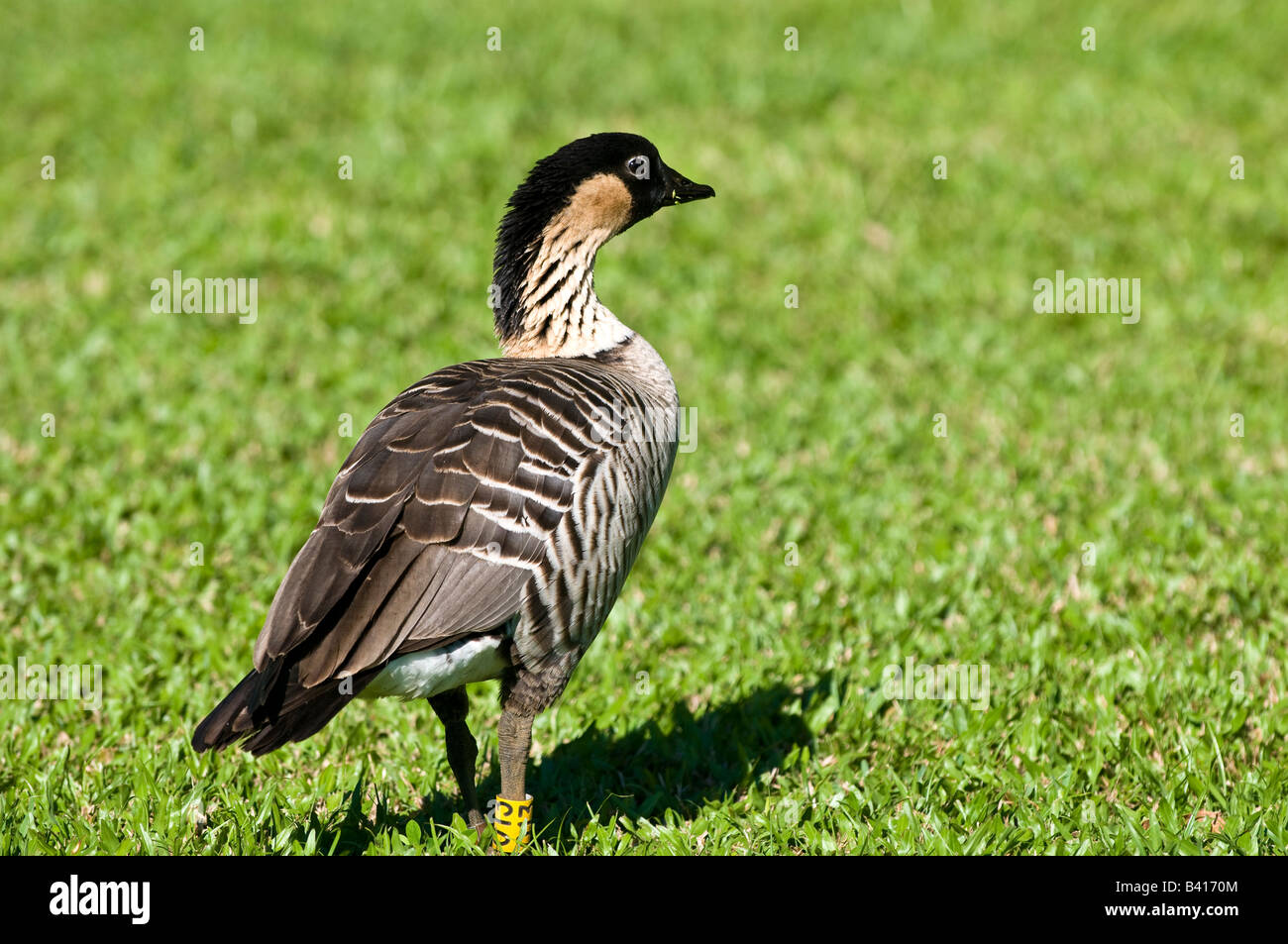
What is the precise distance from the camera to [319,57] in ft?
43.4

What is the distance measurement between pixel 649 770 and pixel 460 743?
957 millimetres

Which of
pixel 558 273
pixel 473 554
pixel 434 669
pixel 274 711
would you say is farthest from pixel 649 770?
pixel 558 273

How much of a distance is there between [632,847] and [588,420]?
1.45 m

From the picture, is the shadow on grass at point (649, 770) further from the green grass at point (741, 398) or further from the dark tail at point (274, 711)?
the dark tail at point (274, 711)

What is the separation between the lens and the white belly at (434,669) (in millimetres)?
3824

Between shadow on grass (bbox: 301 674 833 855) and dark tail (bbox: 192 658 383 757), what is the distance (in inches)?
31.4

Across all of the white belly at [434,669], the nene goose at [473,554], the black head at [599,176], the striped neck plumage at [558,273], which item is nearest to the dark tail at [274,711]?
the nene goose at [473,554]

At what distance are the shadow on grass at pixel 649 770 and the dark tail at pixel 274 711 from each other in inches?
31.4

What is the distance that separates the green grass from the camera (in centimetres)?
479

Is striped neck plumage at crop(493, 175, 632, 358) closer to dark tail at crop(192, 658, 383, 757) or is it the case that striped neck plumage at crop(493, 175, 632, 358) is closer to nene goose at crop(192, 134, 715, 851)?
nene goose at crop(192, 134, 715, 851)

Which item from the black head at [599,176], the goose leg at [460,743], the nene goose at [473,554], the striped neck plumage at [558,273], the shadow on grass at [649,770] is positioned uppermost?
the black head at [599,176]

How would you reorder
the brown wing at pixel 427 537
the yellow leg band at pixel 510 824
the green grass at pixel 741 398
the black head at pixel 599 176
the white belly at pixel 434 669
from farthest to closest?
1. the green grass at pixel 741 398
2. the black head at pixel 599 176
3. the yellow leg band at pixel 510 824
4. the white belly at pixel 434 669
5. the brown wing at pixel 427 537

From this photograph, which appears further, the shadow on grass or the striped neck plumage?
the striped neck plumage

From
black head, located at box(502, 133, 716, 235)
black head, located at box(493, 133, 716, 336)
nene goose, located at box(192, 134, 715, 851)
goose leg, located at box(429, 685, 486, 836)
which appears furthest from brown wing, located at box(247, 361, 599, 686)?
black head, located at box(502, 133, 716, 235)
